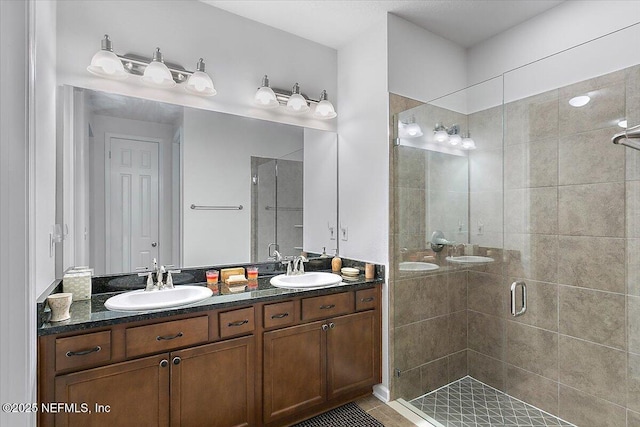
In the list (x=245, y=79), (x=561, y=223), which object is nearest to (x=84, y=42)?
(x=245, y=79)

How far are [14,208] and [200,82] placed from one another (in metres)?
1.51

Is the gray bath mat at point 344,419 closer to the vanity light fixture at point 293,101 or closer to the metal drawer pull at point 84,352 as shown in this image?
the metal drawer pull at point 84,352

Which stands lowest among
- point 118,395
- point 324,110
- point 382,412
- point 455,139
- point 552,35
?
point 382,412

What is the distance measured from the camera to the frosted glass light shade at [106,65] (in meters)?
1.90

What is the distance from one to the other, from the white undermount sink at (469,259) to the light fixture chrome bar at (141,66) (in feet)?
7.29

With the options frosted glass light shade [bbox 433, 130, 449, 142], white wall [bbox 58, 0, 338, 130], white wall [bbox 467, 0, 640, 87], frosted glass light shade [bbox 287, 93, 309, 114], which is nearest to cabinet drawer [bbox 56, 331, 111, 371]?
white wall [bbox 58, 0, 338, 130]

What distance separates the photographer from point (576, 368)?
79.8 inches

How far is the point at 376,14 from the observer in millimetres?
2471

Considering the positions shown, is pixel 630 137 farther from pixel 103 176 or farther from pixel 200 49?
pixel 103 176

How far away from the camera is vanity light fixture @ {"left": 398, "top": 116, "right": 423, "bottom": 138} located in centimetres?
248

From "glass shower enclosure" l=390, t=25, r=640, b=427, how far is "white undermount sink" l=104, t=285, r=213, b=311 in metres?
1.38

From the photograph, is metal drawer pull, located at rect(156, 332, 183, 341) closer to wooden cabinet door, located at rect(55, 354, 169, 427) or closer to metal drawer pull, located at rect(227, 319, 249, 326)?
wooden cabinet door, located at rect(55, 354, 169, 427)

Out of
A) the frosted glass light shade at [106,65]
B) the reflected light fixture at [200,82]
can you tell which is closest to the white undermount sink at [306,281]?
the reflected light fixture at [200,82]

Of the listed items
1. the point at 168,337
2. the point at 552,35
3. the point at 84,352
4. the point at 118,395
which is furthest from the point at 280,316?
the point at 552,35
